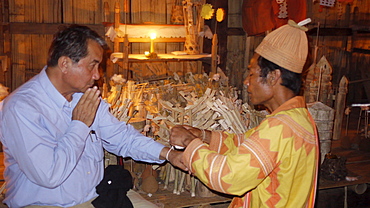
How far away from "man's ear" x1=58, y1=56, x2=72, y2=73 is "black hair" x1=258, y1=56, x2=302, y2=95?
130cm

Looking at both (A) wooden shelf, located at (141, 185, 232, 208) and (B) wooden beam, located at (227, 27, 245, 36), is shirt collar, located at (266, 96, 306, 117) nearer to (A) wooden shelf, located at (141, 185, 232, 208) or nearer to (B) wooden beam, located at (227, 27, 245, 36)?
(A) wooden shelf, located at (141, 185, 232, 208)

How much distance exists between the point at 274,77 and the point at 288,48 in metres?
0.22

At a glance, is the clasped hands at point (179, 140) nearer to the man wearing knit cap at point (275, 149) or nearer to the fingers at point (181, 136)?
the fingers at point (181, 136)

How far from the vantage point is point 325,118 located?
17.7 feet

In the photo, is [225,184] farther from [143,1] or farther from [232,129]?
[143,1]

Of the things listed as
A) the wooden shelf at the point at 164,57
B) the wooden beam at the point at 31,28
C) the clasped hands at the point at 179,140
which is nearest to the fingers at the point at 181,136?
the clasped hands at the point at 179,140

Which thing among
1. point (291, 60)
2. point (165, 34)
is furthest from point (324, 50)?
point (291, 60)

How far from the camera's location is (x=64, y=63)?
9.04 feet

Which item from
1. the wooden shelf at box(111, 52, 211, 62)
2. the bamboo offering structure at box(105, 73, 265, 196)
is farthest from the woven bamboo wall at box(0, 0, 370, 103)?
the bamboo offering structure at box(105, 73, 265, 196)

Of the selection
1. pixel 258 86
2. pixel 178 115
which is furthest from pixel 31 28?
pixel 258 86

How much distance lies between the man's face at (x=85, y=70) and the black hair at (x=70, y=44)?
0.04 meters

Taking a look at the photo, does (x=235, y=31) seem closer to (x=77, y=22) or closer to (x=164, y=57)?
(x=164, y=57)

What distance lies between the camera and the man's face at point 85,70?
279 centimetres

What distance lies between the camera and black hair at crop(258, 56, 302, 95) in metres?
2.62
